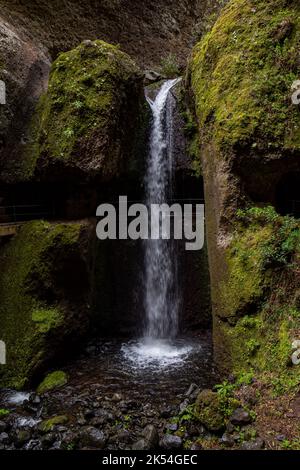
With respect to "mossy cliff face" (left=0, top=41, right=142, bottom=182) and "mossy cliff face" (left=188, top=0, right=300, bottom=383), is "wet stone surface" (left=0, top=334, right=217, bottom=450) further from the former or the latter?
"mossy cliff face" (left=0, top=41, right=142, bottom=182)

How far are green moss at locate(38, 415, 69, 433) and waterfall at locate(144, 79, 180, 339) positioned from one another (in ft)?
12.8

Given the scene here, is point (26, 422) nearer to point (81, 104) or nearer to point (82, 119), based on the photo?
point (82, 119)

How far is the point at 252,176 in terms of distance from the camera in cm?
636

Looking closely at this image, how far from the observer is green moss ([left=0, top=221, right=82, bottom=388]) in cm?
685

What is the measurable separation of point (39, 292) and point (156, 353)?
303 centimetres

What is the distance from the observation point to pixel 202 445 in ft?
14.8

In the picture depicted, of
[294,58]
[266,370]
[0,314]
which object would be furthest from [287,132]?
[0,314]

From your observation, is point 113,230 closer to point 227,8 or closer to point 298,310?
point 298,310

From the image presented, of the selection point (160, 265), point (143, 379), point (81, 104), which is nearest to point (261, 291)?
point (143, 379)

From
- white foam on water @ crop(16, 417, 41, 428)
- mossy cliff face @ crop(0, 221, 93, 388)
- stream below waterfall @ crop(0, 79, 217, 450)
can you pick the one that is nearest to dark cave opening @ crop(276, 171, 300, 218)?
stream below waterfall @ crop(0, 79, 217, 450)

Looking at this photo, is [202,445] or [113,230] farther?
[113,230]

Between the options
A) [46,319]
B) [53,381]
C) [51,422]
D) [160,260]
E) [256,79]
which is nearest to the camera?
[51,422]

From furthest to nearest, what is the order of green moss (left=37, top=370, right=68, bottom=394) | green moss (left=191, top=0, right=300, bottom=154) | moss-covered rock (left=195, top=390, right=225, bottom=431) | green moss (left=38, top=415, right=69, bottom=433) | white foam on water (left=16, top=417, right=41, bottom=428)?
green moss (left=37, top=370, right=68, bottom=394), green moss (left=191, top=0, right=300, bottom=154), white foam on water (left=16, top=417, right=41, bottom=428), green moss (left=38, top=415, right=69, bottom=433), moss-covered rock (left=195, top=390, right=225, bottom=431)

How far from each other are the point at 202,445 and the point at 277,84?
595cm
